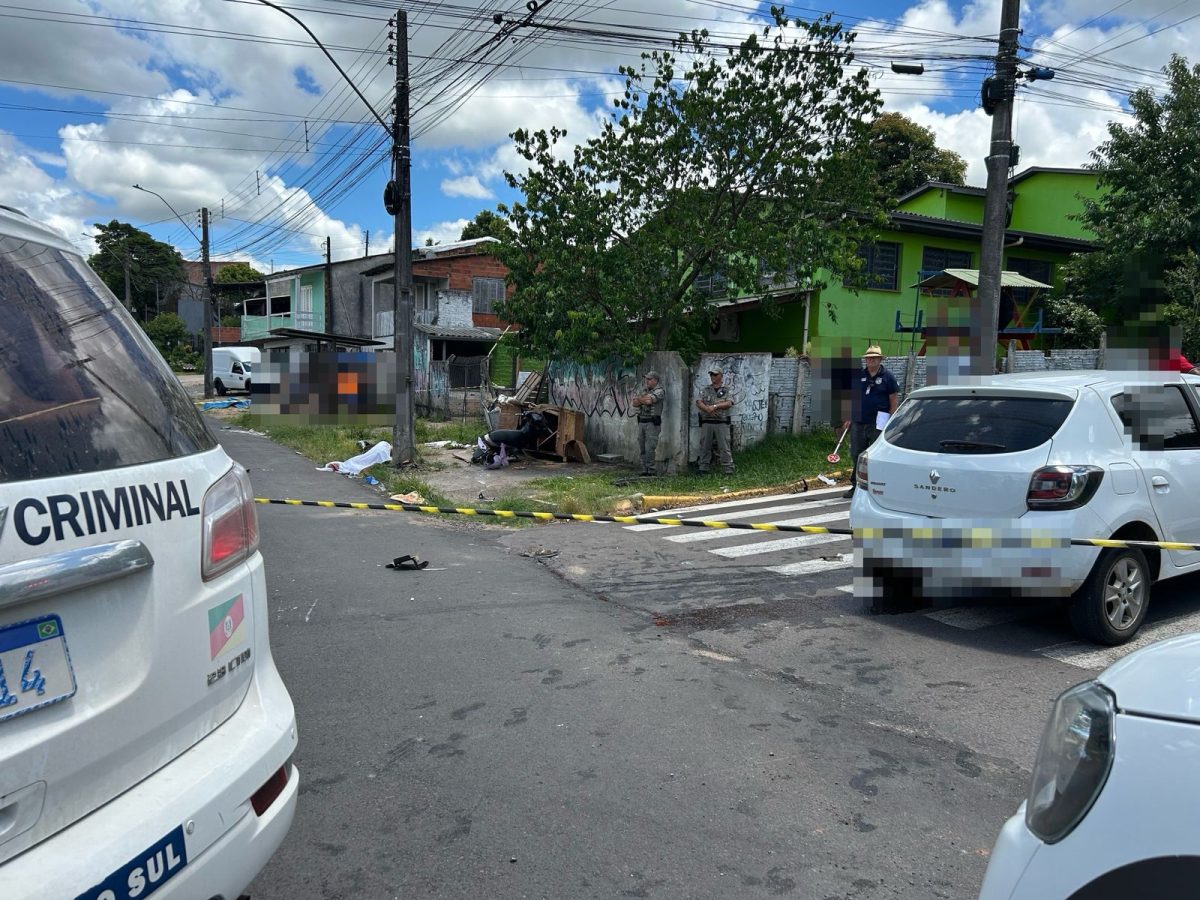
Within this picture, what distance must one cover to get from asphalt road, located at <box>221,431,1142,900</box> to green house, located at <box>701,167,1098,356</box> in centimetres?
1364

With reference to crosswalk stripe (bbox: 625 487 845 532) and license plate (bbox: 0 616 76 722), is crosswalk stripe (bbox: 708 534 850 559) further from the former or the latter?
license plate (bbox: 0 616 76 722)

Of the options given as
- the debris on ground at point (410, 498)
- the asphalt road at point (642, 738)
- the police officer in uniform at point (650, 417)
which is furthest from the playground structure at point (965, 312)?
the debris on ground at point (410, 498)

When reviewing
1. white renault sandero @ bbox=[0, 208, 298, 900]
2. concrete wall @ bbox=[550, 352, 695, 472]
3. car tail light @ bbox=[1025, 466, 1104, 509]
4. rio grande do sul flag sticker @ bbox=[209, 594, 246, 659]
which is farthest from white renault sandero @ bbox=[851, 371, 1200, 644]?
concrete wall @ bbox=[550, 352, 695, 472]

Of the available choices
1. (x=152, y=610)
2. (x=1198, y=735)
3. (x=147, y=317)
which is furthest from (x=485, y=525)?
(x=147, y=317)

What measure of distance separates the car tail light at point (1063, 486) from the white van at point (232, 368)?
42046 mm

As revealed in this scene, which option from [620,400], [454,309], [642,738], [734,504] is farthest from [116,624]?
[454,309]

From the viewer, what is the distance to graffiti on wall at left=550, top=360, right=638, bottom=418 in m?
15.1

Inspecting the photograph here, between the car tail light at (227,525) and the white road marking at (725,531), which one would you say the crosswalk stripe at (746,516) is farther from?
the car tail light at (227,525)

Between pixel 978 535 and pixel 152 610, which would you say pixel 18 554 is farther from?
pixel 978 535

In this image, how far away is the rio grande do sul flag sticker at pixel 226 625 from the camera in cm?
211

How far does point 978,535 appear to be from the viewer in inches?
207

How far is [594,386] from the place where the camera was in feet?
53.4

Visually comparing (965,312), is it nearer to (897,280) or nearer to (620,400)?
(620,400)

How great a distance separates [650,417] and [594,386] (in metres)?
3.64
